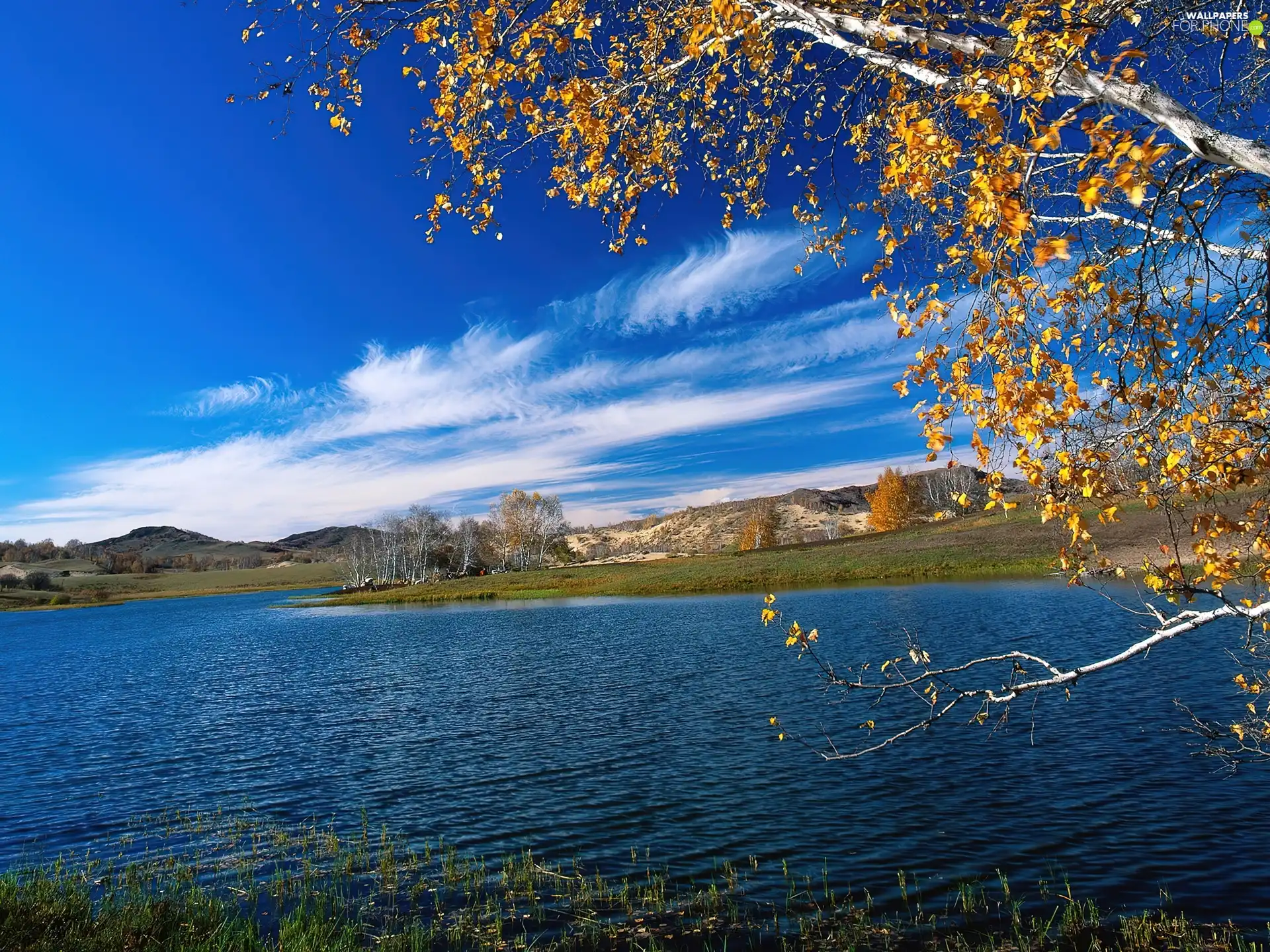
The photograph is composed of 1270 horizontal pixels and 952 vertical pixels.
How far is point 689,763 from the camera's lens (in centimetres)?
1809

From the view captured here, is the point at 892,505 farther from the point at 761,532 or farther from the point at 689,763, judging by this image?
the point at 689,763

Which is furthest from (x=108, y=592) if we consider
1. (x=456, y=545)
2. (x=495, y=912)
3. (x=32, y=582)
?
(x=495, y=912)

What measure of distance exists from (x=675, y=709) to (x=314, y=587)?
185 m

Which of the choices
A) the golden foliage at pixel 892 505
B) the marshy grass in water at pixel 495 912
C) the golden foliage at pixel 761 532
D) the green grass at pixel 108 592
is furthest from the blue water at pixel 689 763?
the green grass at pixel 108 592

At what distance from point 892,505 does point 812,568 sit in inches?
2791

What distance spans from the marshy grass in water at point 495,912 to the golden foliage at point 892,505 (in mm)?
135464

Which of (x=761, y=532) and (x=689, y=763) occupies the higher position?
(x=761, y=532)

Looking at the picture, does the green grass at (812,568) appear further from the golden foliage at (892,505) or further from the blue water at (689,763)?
the blue water at (689,763)

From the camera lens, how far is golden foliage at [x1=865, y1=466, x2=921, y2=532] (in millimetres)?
141875

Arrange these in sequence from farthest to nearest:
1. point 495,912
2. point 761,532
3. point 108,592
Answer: point 108,592 → point 761,532 → point 495,912

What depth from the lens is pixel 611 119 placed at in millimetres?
7727

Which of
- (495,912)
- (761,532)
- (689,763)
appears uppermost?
(761,532)

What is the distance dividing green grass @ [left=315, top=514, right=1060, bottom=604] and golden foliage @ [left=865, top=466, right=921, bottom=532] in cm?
2332

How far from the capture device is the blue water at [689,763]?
40.9ft
